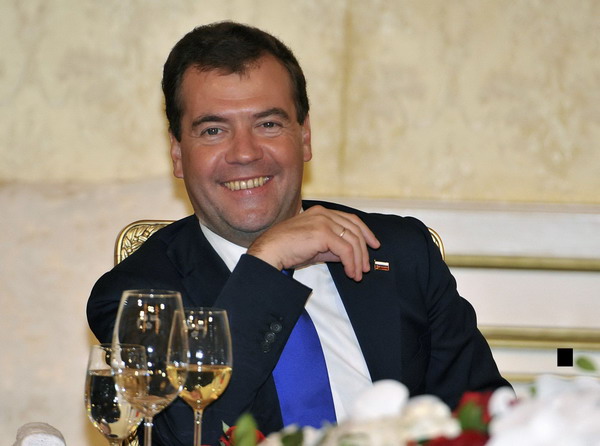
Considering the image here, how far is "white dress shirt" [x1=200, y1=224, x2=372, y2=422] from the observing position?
6.20 ft

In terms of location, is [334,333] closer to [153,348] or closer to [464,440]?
[153,348]

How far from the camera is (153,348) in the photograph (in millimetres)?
1177

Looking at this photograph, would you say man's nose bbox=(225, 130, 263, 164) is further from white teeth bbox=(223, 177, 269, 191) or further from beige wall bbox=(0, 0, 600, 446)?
beige wall bbox=(0, 0, 600, 446)

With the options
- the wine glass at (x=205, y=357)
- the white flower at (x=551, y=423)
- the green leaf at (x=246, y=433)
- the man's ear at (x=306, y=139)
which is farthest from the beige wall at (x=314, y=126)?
the white flower at (x=551, y=423)

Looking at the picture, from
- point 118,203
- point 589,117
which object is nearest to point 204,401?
point 118,203

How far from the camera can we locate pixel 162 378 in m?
1.17

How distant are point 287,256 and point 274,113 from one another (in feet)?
1.34

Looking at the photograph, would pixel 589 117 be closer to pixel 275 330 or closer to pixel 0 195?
pixel 275 330

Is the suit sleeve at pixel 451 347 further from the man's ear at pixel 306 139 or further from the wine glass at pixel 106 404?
the wine glass at pixel 106 404

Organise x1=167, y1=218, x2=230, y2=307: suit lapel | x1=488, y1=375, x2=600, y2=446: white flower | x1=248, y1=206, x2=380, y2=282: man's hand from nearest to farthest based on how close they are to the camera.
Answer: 1. x1=488, y1=375, x2=600, y2=446: white flower
2. x1=248, y1=206, x2=380, y2=282: man's hand
3. x1=167, y1=218, x2=230, y2=307: suit lapel

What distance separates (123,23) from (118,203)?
1.83 feet

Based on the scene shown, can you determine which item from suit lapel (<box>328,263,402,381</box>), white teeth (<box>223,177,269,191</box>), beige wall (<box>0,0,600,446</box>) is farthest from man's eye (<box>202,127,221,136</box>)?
beige wall (<box>0,0,600,446</box>)

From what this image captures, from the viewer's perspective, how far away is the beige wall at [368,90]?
2838 millimetres

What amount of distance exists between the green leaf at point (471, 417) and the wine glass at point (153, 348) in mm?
562
